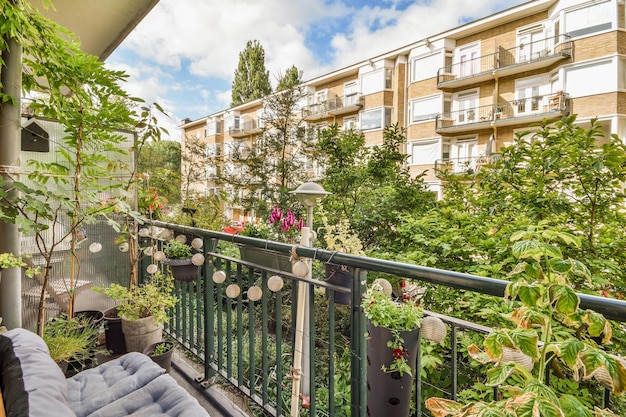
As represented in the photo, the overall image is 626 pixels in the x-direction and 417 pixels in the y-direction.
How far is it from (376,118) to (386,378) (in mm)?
13648

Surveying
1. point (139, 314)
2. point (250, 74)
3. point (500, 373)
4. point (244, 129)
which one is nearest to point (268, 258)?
point (500, 373)

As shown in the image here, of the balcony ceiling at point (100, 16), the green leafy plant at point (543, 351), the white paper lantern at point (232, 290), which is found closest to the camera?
the green leafy plant at point (543, 351)

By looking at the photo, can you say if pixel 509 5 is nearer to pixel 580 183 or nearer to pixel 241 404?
pixel 580 183

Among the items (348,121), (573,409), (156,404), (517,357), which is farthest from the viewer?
(348,121)

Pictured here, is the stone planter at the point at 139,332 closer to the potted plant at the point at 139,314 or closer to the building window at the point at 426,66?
the potted plant at the point at 139,314

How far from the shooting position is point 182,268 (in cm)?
222

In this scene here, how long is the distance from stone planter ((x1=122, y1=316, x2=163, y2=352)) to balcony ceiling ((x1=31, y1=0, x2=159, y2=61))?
1.94m

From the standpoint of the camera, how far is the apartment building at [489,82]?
912cm

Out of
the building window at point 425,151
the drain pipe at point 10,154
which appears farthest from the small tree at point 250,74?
the drain pipe at point 10,154

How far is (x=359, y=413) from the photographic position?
1.19 metres

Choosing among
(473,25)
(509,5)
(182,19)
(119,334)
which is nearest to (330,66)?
(473,25)

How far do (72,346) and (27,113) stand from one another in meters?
1.69

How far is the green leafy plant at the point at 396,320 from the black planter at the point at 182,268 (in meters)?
1.55

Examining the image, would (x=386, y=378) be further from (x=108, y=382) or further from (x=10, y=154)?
(x=10, y=154)
